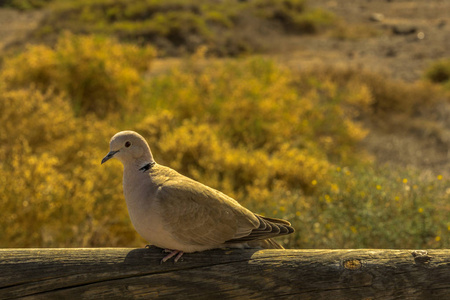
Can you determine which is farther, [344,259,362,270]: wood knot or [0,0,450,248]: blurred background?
[0,0,450,248]: blurred background

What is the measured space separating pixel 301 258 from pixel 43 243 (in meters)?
3.61

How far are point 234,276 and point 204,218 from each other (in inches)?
13.8

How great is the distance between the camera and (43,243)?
4961mm

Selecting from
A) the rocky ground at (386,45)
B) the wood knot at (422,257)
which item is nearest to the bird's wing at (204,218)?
the wood knot at (422,257)

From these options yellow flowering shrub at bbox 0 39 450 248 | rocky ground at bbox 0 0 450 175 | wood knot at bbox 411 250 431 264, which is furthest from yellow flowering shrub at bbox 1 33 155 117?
wood knot at bbox 411 250 431 264

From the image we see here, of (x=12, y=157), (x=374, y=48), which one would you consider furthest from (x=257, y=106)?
(x=374, y=48)

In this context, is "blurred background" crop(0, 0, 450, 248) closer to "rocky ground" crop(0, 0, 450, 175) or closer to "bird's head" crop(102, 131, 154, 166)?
"rocky ground" crop(0, 0, 450, 175)

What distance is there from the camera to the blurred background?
16.3ft

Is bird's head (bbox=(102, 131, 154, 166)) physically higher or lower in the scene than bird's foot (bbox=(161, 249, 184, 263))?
higher

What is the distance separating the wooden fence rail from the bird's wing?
188mm

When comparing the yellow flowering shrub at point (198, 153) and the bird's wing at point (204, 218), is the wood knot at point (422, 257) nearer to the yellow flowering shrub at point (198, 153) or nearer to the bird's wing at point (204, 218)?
the bird's wing at point (204, 218)

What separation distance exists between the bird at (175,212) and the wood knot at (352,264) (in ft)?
1.31

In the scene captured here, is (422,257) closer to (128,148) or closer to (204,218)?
(204,218)

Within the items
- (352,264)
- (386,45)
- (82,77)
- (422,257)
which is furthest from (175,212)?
(386,45)
